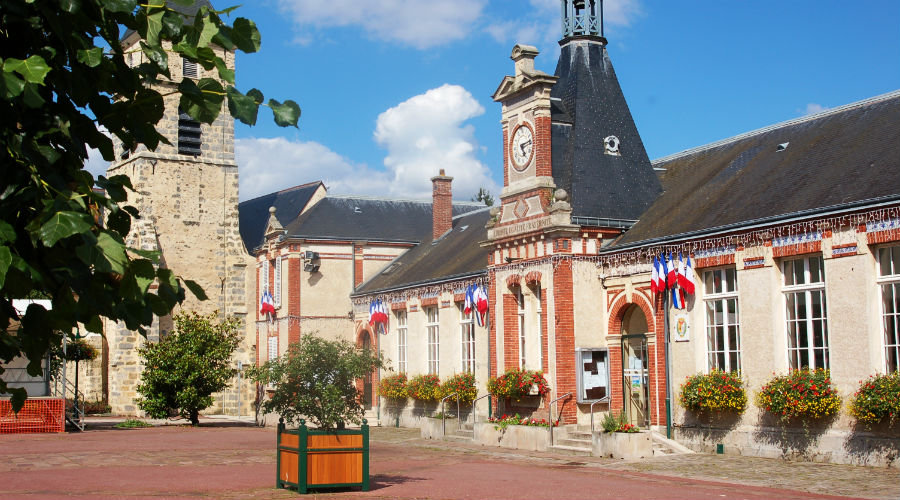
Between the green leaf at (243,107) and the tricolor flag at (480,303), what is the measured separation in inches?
773

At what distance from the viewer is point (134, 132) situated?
4.23 m

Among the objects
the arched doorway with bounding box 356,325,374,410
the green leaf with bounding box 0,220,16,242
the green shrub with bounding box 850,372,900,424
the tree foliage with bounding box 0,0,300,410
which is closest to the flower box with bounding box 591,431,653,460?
the green shrub with bounding box 850,372,900,424

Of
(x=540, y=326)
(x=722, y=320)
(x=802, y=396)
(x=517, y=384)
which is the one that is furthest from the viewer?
(x=540, y=326)

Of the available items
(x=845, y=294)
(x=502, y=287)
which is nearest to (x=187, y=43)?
(x=845, y=294)

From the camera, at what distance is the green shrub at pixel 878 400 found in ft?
45.9

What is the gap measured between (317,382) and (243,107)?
1034 centimetres

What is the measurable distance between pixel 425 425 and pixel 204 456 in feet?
23.3

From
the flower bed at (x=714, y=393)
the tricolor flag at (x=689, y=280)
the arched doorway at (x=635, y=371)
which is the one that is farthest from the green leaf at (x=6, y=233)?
the arched doorway at (x=635, y=371)

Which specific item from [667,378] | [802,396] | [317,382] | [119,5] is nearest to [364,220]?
[667,378]

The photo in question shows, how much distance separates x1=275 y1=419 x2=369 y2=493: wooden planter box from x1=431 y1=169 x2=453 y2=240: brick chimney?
20.5 metres

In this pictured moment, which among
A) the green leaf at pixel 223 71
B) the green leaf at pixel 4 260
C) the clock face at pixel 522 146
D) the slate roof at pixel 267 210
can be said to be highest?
the slate roof at pixel 267 210

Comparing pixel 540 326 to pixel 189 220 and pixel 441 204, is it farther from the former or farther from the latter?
pixel 189 220

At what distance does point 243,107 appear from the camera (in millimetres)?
4039

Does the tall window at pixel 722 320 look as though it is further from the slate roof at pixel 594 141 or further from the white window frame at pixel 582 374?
the slate roof at pixel 594 141
